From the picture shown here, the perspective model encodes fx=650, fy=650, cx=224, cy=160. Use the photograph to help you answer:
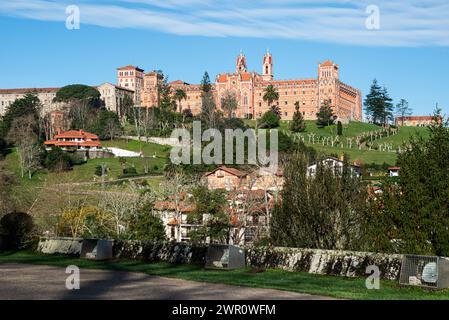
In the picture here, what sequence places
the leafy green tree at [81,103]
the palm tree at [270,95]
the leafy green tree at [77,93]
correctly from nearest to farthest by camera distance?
the leafy green tree at [81,103] < the leafy green tree at [77,93] < the palm tree at [270,95]

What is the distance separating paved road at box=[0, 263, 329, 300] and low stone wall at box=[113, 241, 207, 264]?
2526mm

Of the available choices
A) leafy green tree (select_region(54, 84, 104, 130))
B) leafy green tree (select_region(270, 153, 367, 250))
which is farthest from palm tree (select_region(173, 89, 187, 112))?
leafy green tree (select_region(270, 153, 367, 250))

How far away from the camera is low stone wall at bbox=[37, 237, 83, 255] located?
20.2m

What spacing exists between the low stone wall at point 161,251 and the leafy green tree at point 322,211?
312 cm

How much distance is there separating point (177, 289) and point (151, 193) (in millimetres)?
40161

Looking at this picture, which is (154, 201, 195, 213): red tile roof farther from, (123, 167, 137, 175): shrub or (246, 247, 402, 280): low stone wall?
(123, 167, 137, 175): shrub

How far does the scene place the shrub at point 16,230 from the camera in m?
22.3

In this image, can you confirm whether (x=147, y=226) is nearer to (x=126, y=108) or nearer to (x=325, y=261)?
(x=325, y=261)

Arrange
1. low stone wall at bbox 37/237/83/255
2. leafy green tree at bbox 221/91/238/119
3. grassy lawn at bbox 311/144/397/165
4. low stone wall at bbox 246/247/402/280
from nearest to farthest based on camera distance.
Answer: low stone wall at bbox 246/247/402/280 < low stone wall at bbox 37/237/83/255 < grassy lawn at bbox 311/144/397/165 < leafy green tree at bbox 221/91/238/119

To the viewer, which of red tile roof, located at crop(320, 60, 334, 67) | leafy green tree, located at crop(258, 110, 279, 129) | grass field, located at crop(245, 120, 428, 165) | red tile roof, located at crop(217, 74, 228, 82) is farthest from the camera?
red tile roof, located at crop(217, 74, 228, 82)

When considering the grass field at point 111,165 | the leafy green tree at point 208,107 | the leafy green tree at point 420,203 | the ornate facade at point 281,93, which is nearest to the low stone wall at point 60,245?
the leafy green tree at point 420,203

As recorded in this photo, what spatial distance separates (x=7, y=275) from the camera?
570 inches

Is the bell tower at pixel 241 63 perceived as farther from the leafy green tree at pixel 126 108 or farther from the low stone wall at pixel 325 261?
the low stone wall at pixel 325 261

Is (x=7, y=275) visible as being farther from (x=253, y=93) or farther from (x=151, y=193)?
(x=253, y=93)
